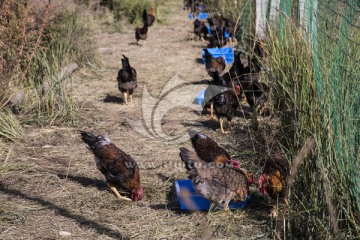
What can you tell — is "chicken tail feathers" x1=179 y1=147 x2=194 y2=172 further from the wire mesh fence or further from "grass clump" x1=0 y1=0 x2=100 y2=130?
"grass clump" x1=0 y1=0 x2=100 y2=130

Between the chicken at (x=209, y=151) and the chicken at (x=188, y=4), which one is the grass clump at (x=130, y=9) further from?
the chicken at (x=209, y=151)

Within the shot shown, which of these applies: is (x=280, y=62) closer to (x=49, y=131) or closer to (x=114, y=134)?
(x=114, y=134)

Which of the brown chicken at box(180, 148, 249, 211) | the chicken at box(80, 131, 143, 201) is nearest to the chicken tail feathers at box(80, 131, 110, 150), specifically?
the chicken at box(80, 131, 143, 201)

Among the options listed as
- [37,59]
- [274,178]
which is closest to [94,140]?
[274,178]

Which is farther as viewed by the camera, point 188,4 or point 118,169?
point 188,4

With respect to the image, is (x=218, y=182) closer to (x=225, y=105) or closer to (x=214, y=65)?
(x=225, y=105)

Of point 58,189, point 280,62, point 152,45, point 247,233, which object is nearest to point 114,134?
point 58,189

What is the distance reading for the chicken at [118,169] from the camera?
4.88 metres

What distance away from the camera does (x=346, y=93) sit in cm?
376

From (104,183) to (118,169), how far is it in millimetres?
561

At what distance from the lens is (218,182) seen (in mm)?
Result: 4406

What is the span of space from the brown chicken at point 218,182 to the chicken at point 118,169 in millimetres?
633

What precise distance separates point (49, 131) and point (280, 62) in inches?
123

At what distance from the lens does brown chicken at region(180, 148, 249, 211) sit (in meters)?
4.38
